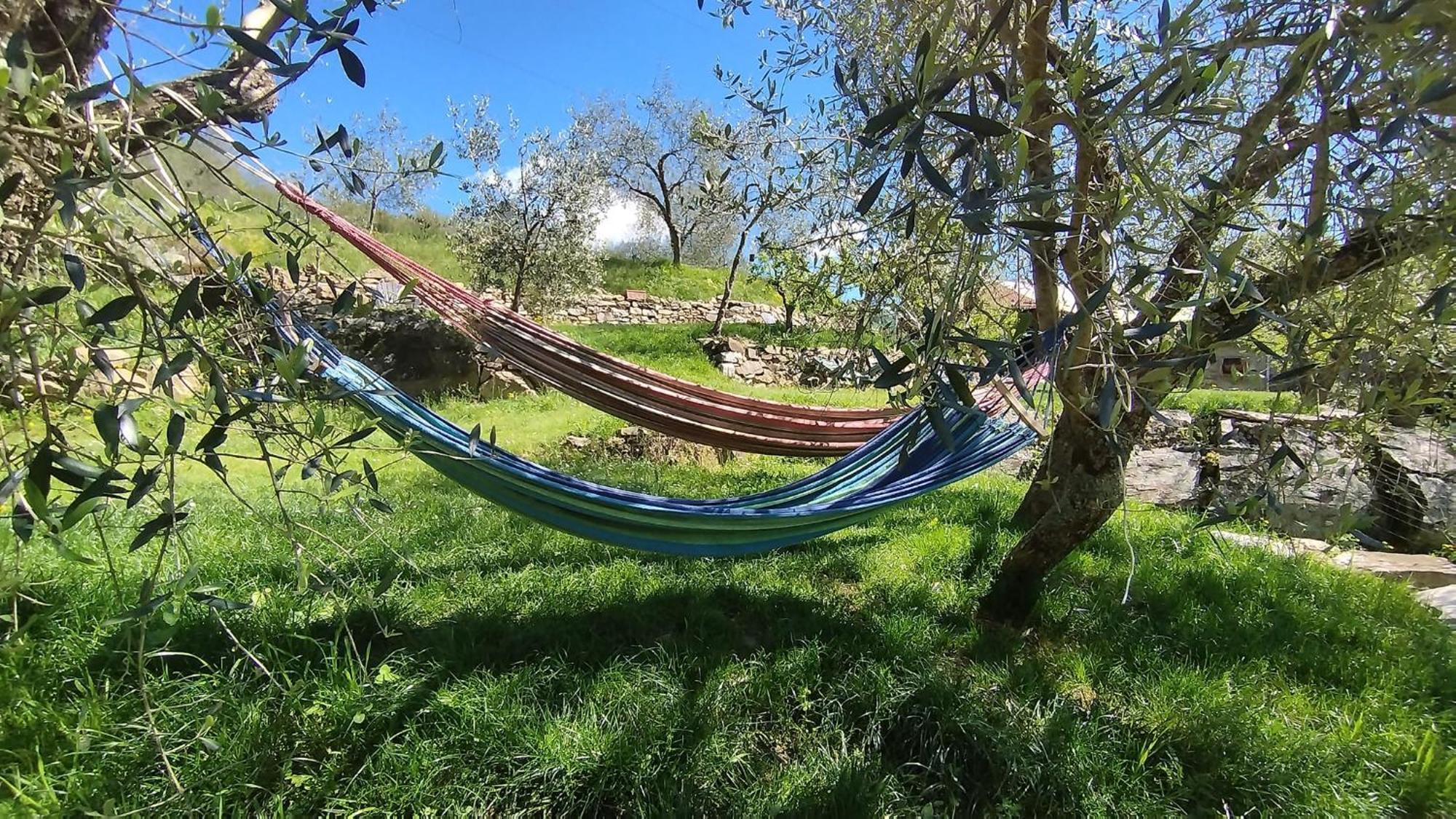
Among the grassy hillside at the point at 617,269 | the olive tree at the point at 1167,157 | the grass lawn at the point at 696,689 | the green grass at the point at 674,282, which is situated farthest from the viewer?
the green grass at the point at 674,282

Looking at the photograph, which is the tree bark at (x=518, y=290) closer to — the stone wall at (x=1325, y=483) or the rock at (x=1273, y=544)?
the stone wall at (x=1325, y=483)

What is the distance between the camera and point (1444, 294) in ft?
3.46

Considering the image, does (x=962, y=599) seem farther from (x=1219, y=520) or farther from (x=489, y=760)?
(x=489, y=760)

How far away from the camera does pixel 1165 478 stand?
4.01 m

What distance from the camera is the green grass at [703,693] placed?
4.91 feet

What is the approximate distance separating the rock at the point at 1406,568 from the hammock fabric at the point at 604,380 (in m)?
2.26

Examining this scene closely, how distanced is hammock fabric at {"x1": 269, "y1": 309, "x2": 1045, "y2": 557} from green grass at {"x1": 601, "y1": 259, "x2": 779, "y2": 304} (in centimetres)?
1131

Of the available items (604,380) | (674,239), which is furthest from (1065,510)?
(674,239)

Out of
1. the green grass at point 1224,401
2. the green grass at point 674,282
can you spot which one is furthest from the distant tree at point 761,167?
the green grass at point 674,282

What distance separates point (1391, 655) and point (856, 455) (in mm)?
1616

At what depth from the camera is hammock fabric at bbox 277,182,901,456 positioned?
2.35 m

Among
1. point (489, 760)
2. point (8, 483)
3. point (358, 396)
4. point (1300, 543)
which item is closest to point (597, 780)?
point (489, 760)

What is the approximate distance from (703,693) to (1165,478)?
11.0 feet

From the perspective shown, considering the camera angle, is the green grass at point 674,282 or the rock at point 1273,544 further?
the green grass at point 674,282
